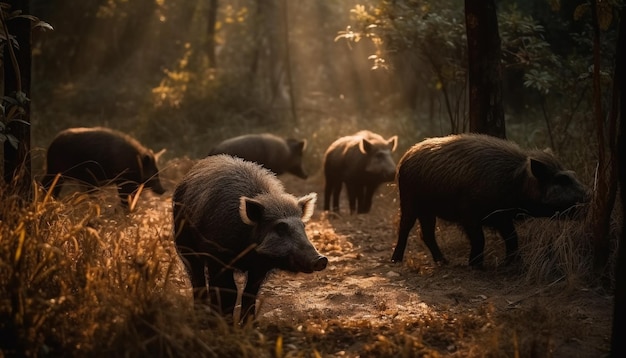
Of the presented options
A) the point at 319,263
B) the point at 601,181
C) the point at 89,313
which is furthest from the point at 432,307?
the point at 89,313

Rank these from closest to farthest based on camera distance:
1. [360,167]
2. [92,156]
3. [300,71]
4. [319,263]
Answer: [319,263] < [92,156] < [360,167] < [300,71]

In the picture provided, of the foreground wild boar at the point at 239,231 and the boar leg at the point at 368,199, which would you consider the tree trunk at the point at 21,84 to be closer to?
the foreground wild boar at the point at 239,231

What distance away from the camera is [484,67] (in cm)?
788

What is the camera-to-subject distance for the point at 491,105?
8008 millimetres

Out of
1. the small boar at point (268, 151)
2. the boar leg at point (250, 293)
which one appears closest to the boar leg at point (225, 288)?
the boar leg at point (250, 293)

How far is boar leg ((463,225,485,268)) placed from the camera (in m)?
7.06

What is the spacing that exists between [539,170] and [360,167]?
5273mm

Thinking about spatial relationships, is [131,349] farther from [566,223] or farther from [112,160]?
[112,160]

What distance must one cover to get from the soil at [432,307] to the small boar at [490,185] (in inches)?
20.5

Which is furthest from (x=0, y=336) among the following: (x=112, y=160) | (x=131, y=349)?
(x=112, y=160)

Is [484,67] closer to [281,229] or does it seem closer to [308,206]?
[308,206]

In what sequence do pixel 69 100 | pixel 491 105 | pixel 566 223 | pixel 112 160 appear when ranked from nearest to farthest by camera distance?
pixel 566 223 < pixel 491 105 < pixel 112 160 < pixel 69 100

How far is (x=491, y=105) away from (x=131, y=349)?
5.51 m

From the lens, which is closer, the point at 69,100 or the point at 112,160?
the point at 112,160
